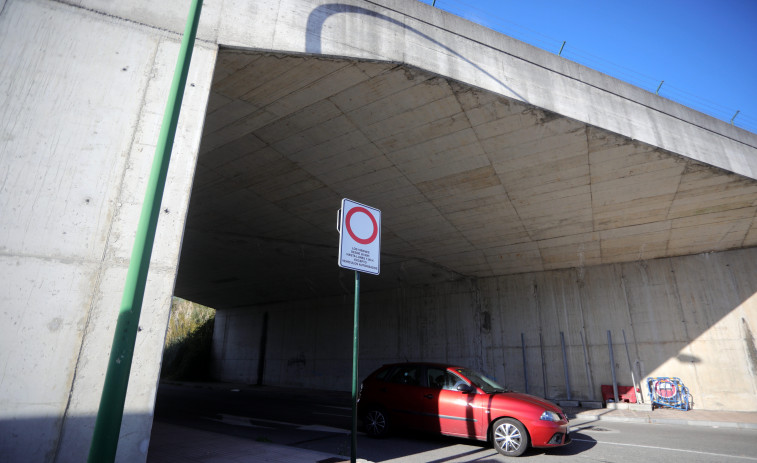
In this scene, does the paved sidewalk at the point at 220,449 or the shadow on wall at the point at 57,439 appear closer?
the shadow on wall at the point at 57,439

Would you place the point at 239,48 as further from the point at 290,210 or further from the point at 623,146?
the point at 623,146

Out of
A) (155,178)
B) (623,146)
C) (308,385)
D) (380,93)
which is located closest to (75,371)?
(155,178)

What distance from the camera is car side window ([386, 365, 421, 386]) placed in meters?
7.63

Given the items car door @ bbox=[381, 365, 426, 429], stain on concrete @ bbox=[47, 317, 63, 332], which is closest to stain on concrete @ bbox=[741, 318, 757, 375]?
car door @ bbox=[381, 365, 426, 429]

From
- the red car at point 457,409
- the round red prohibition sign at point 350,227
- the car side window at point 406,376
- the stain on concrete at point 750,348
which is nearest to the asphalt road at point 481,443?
the red car at point 457,409

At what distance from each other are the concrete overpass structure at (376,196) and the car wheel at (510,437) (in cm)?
499

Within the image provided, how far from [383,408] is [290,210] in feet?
22.8

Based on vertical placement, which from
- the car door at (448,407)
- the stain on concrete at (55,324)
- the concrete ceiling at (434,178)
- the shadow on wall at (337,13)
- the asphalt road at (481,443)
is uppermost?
the shadow on wall at (337,13)

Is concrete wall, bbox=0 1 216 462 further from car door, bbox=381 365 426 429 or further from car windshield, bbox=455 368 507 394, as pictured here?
car windshield, bbox=455 368 507 394

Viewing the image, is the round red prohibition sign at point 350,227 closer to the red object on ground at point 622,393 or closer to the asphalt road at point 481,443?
the asphalt road at point 481,443

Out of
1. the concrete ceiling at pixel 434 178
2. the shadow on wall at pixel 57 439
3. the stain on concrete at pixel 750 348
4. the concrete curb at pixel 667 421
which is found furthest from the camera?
the stain on concrete at pixel 750 348

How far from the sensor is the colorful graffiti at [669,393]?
41.6 ft

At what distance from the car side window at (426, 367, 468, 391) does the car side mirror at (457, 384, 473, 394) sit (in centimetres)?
9

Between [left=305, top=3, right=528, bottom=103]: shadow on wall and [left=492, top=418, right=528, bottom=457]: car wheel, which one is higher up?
[left=305, top=3, right=528, bottom=103]: shadow on wall
